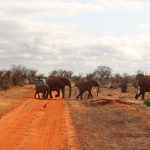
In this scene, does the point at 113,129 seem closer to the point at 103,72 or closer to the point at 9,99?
the point at 9,99

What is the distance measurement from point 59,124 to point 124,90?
3877cm

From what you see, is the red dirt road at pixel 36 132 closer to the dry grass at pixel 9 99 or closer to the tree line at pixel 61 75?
the dry grass at pixel 9 99

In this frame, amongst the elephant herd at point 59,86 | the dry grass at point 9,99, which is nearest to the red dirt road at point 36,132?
the dry grass at point 9,99

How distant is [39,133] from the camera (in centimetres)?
1848

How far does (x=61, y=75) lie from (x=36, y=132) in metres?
87.8

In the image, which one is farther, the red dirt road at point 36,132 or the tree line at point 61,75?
the tree line at point 61,75

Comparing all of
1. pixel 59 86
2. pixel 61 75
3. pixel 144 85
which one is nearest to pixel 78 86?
pixel 59 86

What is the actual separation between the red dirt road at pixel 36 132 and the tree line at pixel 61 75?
1338 inches

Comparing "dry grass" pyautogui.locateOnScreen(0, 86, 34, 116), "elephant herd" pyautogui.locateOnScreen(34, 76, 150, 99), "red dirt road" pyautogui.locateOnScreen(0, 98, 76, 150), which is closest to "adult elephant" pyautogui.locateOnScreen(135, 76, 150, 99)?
"elephant herd" pyautogui.locateOnScreen(34, 76, 150, 99)

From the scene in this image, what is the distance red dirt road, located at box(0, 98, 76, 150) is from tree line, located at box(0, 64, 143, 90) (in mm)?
33989

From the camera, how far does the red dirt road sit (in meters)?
15.3

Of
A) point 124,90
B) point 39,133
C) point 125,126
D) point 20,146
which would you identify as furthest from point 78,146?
point 124,90

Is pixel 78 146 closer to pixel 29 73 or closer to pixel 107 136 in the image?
pixel 107 136

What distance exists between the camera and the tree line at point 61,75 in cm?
7686
